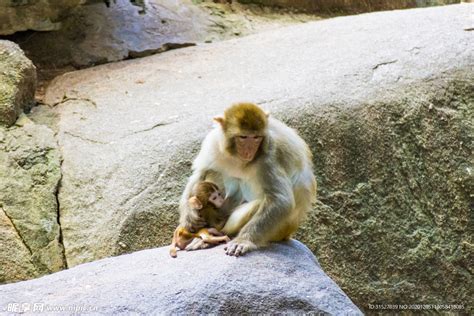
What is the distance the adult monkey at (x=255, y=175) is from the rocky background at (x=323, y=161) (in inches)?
56.5

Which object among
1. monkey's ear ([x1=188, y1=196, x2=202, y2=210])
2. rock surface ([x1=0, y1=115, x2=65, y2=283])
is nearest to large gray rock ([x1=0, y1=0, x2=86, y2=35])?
rock surface ([x1=0, y1=115, x2=65, y2=283])

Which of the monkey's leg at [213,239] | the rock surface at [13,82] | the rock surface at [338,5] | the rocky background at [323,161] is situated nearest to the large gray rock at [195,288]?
the monkey's leg at [213,239]

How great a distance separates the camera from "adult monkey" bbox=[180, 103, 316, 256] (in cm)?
532

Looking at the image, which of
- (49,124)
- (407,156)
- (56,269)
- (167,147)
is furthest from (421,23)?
(56,269)

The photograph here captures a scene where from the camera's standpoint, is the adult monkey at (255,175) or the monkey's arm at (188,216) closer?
the adult monkey at (255,175)

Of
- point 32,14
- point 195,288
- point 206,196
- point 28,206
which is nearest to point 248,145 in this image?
point 206,196

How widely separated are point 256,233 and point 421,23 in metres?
4.70

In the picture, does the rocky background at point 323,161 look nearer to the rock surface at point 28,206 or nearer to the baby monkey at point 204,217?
the rock surface at point 28,206

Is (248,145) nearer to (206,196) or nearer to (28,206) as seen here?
(206,196)

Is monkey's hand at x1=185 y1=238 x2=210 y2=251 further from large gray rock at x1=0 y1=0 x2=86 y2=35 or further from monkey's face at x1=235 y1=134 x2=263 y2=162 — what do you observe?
large gray rock at x1=0 y1=0 x2=86 y2=35

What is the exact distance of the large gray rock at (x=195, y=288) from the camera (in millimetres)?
4594

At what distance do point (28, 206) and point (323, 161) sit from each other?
2.86 m

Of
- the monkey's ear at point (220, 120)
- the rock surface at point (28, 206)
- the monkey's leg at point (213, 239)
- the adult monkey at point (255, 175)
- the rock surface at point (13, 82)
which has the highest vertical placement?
the monkey's ear at point (220, 120)

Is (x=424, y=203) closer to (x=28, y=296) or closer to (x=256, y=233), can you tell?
(x=256, y=233)
